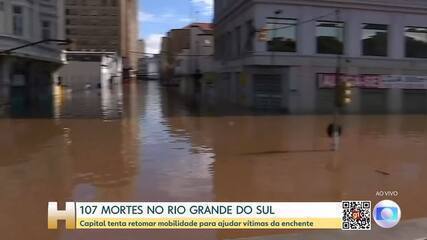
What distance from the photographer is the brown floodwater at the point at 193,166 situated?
34.6ft

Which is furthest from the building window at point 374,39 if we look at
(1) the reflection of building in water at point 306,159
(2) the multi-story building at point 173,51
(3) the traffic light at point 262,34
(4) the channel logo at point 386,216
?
(2) the multi-story building at point 173,51

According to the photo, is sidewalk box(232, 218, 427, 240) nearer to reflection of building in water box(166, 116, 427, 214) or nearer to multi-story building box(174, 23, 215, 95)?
reflection of building in water box(166, 116, 427, 214)

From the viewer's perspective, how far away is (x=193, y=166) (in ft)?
46.9

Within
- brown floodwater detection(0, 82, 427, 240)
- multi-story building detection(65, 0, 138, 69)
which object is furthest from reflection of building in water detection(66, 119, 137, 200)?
multi-story building detection(65, 0, 138, 69)

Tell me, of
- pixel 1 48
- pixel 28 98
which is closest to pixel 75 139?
pixel 1 48

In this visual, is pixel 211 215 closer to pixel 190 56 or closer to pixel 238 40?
pixel 238 40

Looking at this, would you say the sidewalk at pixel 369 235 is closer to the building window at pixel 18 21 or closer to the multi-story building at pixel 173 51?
the building window at pixel 18 21

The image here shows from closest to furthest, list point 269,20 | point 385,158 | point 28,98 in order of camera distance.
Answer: point 385,158 < point 269,20 < point 28,98

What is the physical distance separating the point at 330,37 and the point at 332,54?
120cm

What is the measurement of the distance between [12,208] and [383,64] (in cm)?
3228

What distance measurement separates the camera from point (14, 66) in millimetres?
36844

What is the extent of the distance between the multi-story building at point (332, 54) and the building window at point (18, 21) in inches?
615

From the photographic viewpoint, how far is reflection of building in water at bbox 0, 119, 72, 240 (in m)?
8.66

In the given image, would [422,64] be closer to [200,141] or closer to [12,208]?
[200,141]
